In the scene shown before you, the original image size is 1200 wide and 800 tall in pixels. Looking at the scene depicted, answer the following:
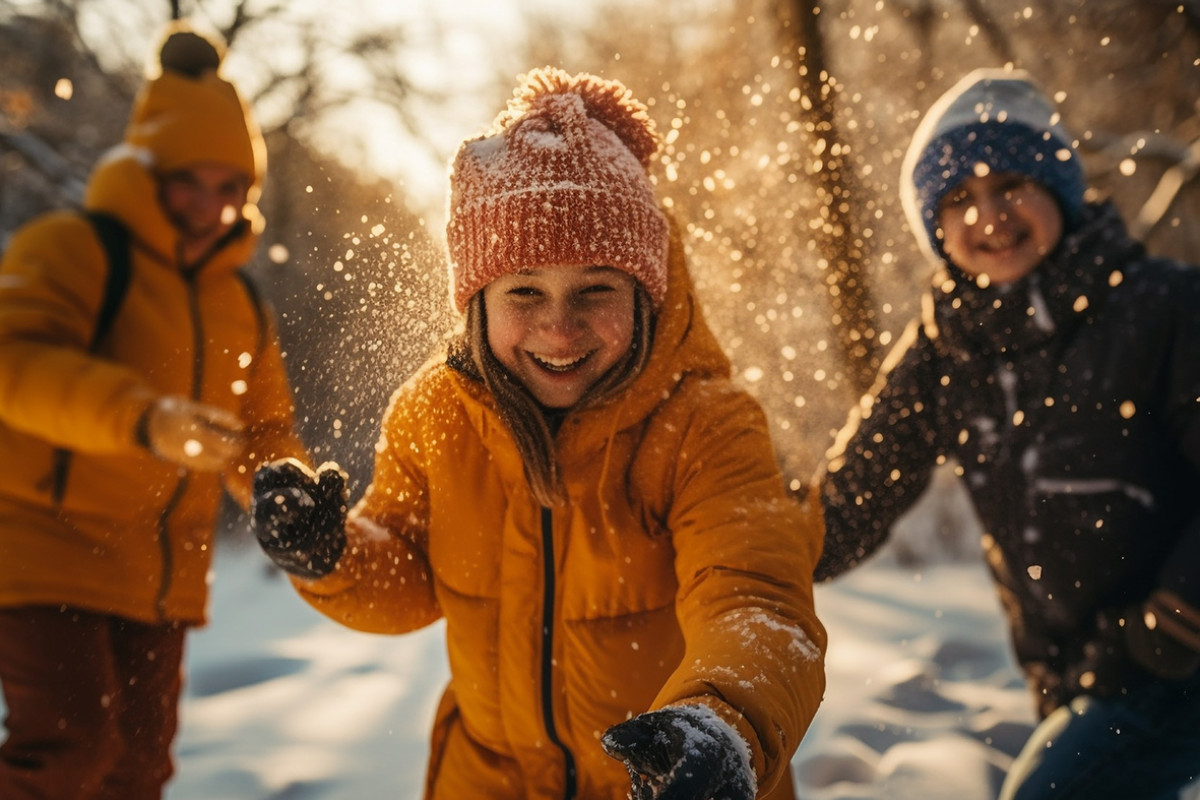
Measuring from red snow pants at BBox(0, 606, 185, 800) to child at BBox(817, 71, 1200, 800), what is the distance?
36.5 inches

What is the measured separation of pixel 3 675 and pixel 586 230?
0.96 m

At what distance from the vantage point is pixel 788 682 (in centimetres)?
55

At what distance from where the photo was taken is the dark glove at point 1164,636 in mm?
910

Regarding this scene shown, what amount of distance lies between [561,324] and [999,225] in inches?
25.5

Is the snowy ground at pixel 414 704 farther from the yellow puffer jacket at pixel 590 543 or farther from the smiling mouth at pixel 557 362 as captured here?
the smiling mouth at pixel 557 362

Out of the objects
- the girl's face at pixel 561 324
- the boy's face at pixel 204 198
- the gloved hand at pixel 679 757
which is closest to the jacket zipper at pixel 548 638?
the girl's face at pixel 561 324

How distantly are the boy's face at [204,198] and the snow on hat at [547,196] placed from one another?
2.49ft

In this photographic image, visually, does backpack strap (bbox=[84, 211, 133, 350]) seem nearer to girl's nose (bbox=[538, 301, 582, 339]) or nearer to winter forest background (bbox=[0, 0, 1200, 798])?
winter forest background (bbox=[0, 0, 1200, 798])

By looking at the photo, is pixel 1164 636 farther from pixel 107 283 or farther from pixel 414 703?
pixel 107 283

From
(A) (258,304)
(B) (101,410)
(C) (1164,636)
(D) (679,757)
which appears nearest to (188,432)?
(B) (101,410)

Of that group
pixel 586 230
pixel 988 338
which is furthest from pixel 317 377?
pixel 988 338

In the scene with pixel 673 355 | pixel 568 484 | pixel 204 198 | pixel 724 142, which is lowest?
pixel 568 484

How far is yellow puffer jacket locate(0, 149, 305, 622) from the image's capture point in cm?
101

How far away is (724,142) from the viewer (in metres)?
0.80
